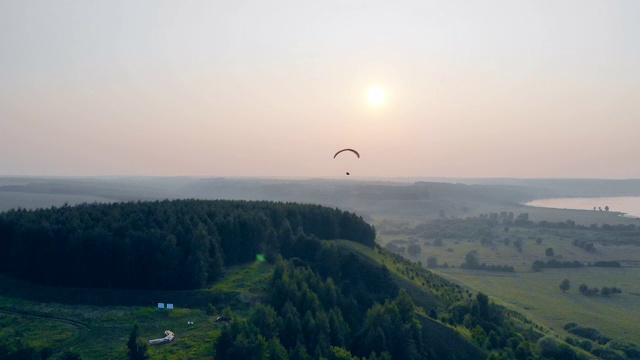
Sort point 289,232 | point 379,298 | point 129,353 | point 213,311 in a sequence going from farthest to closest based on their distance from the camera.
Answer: point 289,232, point 379,298, point 213,311, point 129,353

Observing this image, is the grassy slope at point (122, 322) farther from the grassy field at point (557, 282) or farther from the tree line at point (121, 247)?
the grassy field at point (557, 282)

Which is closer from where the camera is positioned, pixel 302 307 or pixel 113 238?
pixel 302 307

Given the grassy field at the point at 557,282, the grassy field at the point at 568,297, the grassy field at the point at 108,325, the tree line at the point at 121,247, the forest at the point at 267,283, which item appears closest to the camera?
the grassy field at the point at 108,325

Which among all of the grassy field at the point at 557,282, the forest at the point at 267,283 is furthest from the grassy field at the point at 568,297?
the forest at the point at 267,283

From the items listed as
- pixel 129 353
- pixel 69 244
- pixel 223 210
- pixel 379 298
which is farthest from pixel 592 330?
pixel 69 244

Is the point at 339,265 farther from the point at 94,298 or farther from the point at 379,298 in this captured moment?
the point at 94,298

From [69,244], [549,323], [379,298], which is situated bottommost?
[549,323]

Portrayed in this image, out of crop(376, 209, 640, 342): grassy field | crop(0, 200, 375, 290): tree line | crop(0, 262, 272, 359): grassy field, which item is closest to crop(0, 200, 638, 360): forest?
crop(0, 200, 375, 290): tree line

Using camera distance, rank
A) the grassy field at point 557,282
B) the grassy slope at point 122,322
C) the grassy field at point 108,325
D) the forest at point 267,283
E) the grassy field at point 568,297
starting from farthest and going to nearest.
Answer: the grassy field at point 557,282 → the grassy field at point 568,297 → the forest at point 267,283 → the grassy slope at point 122,322 → the grassy field at point 108,325

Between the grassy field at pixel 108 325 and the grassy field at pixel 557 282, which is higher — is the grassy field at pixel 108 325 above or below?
above
